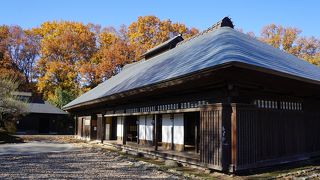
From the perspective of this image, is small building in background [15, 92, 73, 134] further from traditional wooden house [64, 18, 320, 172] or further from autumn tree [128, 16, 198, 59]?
traditional wooden house [64, 18, 320, 172]

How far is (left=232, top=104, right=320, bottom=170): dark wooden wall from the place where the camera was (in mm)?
9805

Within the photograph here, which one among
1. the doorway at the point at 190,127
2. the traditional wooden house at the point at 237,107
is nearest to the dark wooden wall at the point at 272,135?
the traditional wooden house at the point at 237,107

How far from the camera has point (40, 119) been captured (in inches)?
1593

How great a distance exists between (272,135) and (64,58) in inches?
1461

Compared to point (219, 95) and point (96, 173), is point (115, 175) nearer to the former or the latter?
point (96, 173)

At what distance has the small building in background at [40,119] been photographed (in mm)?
38844

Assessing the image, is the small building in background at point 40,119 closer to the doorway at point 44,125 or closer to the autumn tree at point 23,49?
the doorway at point 44,125

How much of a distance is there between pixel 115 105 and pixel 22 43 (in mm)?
31299

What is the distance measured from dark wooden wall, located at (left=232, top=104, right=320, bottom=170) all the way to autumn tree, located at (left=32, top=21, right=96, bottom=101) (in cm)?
3447

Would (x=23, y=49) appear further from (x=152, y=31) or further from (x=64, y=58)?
(x=152, y=31)

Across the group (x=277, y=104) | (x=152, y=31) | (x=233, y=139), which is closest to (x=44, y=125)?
(x=152, y=31)

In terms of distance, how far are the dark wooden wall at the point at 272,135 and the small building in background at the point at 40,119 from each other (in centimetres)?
3167

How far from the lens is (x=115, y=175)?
32.3 feet

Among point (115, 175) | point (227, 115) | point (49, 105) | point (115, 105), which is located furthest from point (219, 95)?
point (49, 105)
